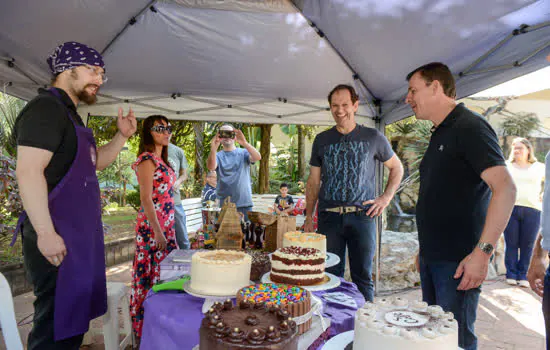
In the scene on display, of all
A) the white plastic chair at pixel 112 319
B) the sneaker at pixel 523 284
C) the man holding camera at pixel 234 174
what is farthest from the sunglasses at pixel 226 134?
the sneaker at pixel 523 284

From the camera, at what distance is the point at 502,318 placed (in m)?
4.76

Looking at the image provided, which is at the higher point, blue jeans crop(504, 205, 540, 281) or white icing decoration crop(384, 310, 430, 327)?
white icing decoration crop(384, 310, 430, 327)

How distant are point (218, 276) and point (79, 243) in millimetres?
753

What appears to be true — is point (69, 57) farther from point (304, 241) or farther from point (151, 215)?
point (304, 241)

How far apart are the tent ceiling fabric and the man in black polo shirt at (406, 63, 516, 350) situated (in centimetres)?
104

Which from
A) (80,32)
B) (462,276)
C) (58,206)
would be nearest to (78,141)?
(58,206)

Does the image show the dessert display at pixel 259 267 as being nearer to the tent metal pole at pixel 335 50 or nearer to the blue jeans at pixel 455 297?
the blue jeans at pixel 455 297

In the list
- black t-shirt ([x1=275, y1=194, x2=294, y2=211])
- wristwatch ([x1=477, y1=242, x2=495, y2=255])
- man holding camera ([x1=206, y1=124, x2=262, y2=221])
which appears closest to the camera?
wristwatch ([x1=477, y1=242, x2=495, y2=255])

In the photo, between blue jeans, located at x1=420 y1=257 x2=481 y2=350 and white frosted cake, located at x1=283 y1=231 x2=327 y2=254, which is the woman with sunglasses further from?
blue jeans, located at x1=420 y1=257 x2=481 y2=350

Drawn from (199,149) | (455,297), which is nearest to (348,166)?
(455,297)

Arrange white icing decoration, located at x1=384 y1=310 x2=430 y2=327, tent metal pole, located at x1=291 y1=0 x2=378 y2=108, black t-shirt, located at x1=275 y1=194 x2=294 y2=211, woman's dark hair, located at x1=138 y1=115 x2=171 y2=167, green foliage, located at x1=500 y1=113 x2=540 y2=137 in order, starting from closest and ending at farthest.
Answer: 1. white icing decoration, located at x1=384 y1=310 x2=430 y2=327
2. woman's dark hair, located at x1=138 y1=115 x2=171 y2=167
3. tent metal pole, located at x1=291 y1=0 x2=378 y2=108
4. black t-shirt, located at x1=275 y1=194 x2=294 y2=211
5. green foliage, located at x1=500 y1=113 x2=540 y2=137

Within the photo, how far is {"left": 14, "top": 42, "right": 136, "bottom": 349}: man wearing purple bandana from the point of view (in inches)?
68.3

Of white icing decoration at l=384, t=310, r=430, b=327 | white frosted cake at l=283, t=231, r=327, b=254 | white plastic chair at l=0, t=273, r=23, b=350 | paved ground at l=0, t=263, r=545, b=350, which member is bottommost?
paved ground at l=0, t=263, r=545, b=350

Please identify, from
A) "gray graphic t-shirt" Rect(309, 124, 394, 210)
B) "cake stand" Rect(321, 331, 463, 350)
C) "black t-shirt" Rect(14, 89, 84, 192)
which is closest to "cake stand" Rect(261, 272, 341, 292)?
"cake stand" Rect(321, 331, 463, 350)
